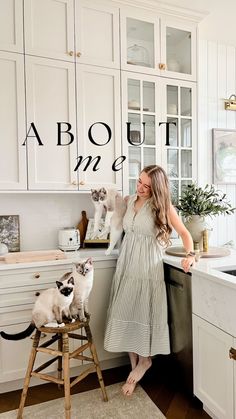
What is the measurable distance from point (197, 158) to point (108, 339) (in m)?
1.51

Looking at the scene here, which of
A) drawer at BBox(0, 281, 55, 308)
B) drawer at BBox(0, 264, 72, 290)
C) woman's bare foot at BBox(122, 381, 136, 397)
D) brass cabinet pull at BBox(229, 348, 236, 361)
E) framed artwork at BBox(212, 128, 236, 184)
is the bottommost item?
woman's bare foot at BBox(122, 381, 136, 397)

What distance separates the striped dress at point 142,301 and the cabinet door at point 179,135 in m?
0.62

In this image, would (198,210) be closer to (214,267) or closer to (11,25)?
(214,267)

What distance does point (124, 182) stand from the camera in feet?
7.38

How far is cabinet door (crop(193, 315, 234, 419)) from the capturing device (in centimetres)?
144

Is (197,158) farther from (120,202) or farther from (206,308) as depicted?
(206,308)

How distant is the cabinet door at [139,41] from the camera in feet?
7.24

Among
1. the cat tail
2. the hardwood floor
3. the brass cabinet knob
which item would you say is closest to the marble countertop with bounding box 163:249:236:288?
the hardwood floor

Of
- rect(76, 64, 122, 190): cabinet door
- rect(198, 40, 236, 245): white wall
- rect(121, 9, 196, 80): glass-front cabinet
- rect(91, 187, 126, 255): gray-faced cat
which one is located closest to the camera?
rect(91, 187, 126, 255): gray-faced cat

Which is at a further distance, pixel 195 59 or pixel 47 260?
pixel 195 59

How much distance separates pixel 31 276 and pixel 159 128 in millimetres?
1425

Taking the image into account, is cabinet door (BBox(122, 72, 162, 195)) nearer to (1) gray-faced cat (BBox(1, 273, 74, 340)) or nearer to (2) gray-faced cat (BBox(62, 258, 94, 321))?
(2) gray-faced cat (BBox(62, 258, 94, 321))

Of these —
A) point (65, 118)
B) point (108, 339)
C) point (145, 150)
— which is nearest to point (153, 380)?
point (108, 339)

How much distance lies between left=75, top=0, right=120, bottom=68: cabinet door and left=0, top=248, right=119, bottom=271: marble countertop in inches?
53.0
